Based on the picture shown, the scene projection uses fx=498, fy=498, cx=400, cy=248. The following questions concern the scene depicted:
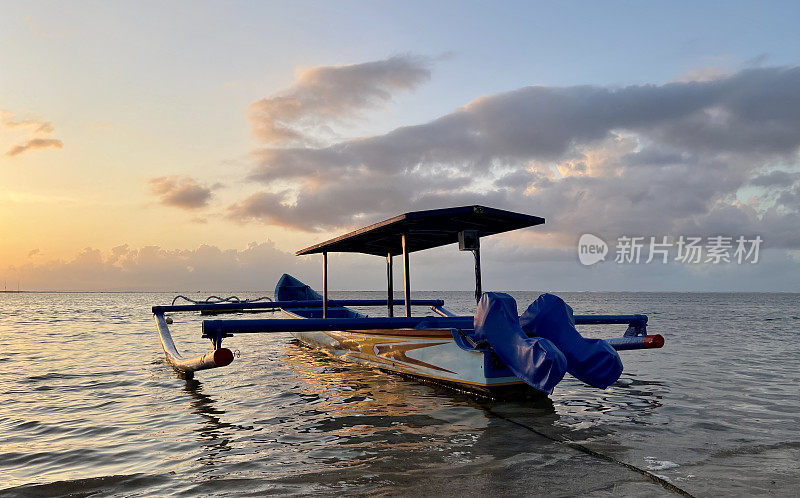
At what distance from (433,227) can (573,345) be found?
4410 mm

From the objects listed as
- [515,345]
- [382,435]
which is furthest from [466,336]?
[382,435]

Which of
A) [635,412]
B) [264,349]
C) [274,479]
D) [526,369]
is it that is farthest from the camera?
[264,349]

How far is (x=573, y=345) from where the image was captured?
23.4 feet

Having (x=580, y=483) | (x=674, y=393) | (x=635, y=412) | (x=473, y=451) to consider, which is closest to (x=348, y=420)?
(x=473, y=451)

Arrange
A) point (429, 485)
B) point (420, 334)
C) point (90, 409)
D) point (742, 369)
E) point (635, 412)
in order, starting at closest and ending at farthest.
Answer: point (429, 485)
point (635, 412)
point (90, 409)
point (420, 334)
point (742, 369)

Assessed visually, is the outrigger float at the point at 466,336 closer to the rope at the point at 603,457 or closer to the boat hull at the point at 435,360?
the boat hull at the point at 435,360

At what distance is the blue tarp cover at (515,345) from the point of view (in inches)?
258

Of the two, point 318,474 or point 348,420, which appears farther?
point 348,420

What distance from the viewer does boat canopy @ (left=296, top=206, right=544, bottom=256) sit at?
9.59 m

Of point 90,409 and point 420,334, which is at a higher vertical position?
point 420,334

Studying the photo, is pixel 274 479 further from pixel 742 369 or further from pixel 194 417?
pixel 742 369

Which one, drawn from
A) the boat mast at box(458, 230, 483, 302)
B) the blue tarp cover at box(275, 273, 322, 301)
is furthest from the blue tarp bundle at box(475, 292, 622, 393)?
the blue tarp cover at box(275, 273, 322, 301)

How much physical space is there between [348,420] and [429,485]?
3003mm

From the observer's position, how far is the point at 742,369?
13.2 meters
